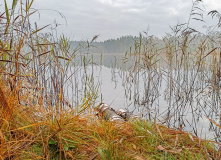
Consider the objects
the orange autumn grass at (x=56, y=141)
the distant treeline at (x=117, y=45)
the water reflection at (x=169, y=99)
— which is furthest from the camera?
the distant treeline at (x=117, y=45)

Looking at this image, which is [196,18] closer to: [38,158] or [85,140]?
[85,140]

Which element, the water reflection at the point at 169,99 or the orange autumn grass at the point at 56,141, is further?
the water reflection at the point at 169,99

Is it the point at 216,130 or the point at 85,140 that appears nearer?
the point at 85,140

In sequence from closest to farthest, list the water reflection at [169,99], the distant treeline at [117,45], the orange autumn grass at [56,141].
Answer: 1. the orange autumn grass at [56,141]
2. the water reflection at [169,99]
3. the distant treeline at [117,45]

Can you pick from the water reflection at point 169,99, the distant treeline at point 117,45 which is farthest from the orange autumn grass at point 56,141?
the distant treeline at point 117,45

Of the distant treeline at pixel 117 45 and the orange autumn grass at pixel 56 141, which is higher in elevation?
the distant treeline at pixel 117 45

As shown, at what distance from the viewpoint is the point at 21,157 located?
4.45ft

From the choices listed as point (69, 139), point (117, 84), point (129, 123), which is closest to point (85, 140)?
point (69, 139)

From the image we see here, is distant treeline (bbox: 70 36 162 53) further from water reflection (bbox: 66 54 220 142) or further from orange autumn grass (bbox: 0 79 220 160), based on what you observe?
orange autumn grass (bbox: 0 79 220 160)

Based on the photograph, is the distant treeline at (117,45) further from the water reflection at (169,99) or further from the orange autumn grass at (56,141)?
the orange autumn grass at (56,141)

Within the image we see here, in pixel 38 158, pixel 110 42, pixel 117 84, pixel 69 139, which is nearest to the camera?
pixel 38 158

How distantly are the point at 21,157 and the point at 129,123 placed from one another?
1161 millimetres

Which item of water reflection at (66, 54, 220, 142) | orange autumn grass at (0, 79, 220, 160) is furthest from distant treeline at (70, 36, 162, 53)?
orange autumn grass at (0, 79, 220, 160)

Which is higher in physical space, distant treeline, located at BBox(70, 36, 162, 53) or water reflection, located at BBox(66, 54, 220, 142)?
distant treeline, located at BBox(70, 36, 162, 53)
